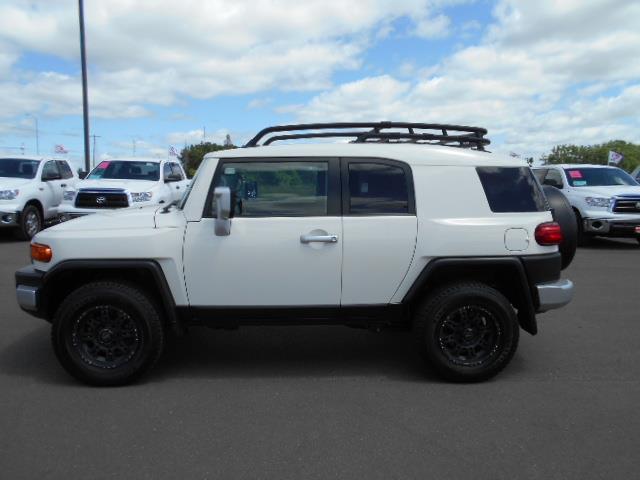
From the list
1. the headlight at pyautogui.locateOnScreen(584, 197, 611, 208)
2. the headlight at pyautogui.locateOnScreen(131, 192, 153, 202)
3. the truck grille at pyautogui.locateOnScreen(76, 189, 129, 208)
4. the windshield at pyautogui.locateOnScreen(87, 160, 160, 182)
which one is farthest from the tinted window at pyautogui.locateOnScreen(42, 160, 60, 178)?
the headlight at pyautogui.locateOnScreen(584, 197, 611, 208)

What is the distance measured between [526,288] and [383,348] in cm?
143

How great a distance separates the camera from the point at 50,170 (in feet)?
44.8

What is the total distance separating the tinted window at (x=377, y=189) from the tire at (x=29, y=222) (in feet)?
33.8

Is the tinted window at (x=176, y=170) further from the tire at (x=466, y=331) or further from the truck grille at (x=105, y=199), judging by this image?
the tire at (x=466, y=331)

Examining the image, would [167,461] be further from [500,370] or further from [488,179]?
[488,179]

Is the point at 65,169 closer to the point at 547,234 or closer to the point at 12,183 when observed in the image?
the point at 12,183

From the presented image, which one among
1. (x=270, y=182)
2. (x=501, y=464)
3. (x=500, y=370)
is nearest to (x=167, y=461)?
(x=501, y=464)

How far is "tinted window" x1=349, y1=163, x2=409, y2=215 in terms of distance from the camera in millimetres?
4258

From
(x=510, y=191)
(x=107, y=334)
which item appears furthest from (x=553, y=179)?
(x=107, y=334)

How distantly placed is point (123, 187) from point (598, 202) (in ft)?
31.2

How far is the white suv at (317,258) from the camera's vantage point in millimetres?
4145

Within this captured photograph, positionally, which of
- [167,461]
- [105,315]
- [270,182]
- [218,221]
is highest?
[270,182]

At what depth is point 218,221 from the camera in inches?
160

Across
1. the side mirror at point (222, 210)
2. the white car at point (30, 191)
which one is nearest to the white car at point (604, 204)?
the side mirror at point (222, 210)
